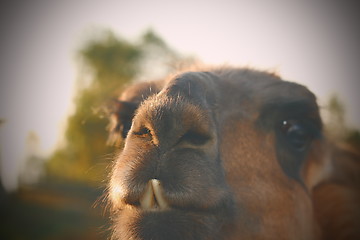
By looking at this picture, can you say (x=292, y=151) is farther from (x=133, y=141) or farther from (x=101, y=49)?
(x=101, y=49)

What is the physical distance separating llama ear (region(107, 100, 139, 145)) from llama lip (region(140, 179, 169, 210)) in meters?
1.51

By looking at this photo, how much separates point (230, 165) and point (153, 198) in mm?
812

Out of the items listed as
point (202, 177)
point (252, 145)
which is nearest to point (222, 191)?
point (202, 177)

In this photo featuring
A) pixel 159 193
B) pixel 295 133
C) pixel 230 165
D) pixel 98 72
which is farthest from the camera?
pixel 98 72

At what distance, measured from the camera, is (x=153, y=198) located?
2.02m

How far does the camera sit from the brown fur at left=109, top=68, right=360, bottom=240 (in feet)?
6.68

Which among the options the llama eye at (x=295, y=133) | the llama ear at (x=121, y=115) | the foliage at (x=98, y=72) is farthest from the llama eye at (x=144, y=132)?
the foliage at (x=98, y=72)

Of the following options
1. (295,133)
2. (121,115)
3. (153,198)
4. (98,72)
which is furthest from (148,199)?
(98,72)

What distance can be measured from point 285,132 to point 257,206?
89 centimetres

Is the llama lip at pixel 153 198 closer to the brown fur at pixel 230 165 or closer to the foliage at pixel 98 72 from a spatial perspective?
the brown fur at pixel 230 165

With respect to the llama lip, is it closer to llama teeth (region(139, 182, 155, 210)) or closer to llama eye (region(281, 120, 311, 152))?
llama teeth (region(139, 182, 155, 210))

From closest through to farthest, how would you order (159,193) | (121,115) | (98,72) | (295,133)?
(159,193) < (295,133) < (121,115) < (98,72)

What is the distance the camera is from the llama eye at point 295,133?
3.10 m

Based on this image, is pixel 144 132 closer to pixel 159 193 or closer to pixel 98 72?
pixel 159 193
